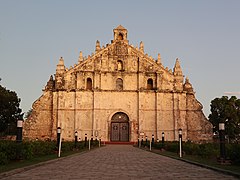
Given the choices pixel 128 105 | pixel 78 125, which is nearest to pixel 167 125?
pixel 128 105

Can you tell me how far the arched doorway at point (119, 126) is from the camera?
48812 millimetres

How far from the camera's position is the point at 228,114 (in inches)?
2474

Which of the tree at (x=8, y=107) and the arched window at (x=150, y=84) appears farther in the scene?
the tree at (x=8, y=107)

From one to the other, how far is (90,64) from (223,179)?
135 ft

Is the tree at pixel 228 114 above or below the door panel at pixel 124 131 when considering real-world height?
above

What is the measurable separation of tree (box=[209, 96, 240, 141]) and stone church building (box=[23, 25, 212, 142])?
15322 mm

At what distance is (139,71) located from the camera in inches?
1919

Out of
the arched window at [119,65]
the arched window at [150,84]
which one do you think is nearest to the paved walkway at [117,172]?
the arched window at [150,84]

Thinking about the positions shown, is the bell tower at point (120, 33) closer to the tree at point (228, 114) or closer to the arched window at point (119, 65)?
the arched window at point (119, 65)

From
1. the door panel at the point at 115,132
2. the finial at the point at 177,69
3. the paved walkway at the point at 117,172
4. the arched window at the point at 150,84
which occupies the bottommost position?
the paved walkway at the point at 117,172

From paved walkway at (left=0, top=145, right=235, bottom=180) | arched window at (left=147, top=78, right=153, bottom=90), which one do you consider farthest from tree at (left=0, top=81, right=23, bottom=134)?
paved walkway at (left=0, top=145, right=235, bottom=180)

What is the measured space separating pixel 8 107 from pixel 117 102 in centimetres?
2328

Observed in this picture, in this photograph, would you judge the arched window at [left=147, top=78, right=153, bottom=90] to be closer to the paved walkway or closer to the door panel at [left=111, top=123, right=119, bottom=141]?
the door panel at [left=111, top=123, right=119, bottom=141]

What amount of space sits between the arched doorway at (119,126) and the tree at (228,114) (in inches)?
848
